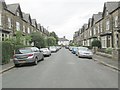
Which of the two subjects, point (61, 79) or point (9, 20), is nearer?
point (61, 79)

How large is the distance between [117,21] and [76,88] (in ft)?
89.8

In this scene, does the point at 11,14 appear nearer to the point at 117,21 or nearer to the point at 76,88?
the point at 117,21

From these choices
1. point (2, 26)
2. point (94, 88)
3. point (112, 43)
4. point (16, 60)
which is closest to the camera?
point (94, 88)

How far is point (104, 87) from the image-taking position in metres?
7.90

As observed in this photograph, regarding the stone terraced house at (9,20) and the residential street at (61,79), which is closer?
the residential street at (61,79)

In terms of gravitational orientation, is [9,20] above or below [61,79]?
above

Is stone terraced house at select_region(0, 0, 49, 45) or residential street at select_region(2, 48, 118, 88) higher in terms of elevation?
stone terraced house at select_region(0, 0, 49, 45)

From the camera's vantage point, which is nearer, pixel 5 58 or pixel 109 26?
pixel 5 58

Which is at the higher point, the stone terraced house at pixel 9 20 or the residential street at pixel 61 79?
the stone terraced house at pixel 9 20

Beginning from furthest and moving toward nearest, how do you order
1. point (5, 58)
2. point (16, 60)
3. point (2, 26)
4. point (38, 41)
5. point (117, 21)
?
point (38, 41) → point (117, 21) → point (2, 26) → point (5, 58) → point (16, 60)

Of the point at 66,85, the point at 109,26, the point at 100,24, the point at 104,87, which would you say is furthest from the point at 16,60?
the point at 100,24

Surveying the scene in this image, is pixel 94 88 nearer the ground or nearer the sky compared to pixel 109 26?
nearer the ground

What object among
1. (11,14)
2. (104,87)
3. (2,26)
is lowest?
(104,87)

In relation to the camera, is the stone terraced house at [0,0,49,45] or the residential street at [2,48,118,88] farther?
the stone terraced house at [0,0,49,45]
